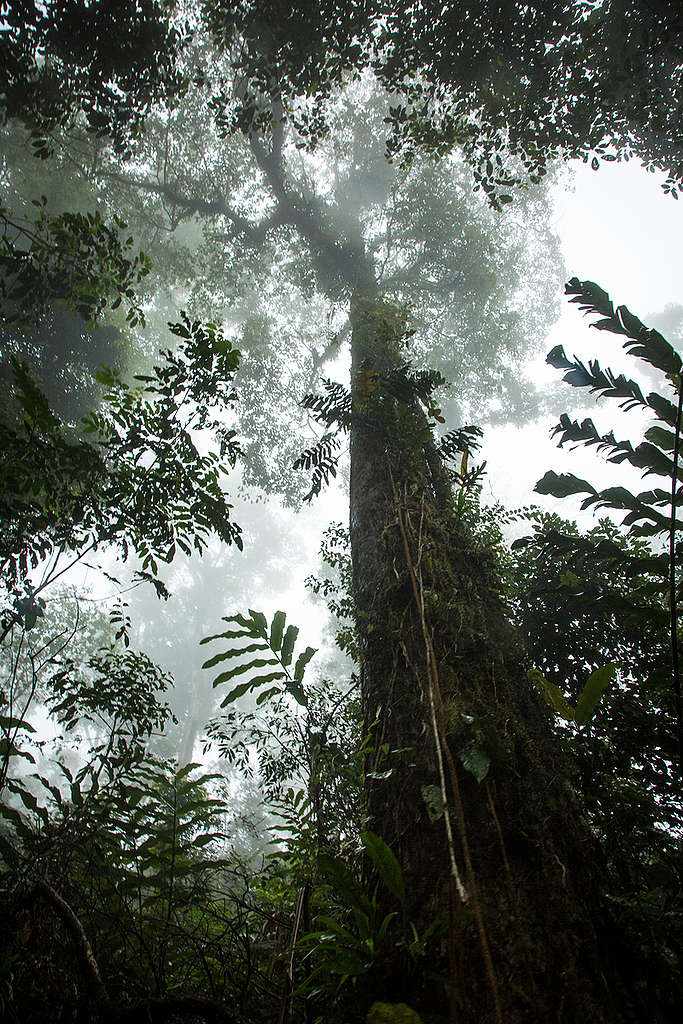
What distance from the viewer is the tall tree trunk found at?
111 cm

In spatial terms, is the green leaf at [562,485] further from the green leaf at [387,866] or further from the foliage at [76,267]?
the foliage at [76,267]

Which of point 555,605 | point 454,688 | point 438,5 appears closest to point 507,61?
point 438,5

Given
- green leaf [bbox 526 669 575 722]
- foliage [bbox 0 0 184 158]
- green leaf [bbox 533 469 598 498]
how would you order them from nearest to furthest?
green leaf [bbox 526 669 575 722] → green leaf [bbox 533 469 598 498] → foliage [bbox 0 0 184 158]

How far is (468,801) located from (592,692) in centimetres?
57

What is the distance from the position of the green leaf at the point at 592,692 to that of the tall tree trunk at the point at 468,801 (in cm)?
20

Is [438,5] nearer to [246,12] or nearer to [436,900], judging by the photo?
Result: [246,12]

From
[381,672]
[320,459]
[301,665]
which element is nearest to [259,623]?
[301,665]

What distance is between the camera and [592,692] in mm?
Result: 1632

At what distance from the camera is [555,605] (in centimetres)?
327

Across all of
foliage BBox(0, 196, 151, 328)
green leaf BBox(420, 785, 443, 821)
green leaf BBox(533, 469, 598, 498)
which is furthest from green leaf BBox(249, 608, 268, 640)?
foliage BBox(0, 196, 151, 328)

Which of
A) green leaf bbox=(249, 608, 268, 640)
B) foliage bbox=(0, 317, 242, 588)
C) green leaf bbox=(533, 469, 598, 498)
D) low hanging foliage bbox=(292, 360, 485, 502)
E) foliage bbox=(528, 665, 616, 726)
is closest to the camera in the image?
foliage bbox=(528, 665, 616, 726)

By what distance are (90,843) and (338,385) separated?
343cm

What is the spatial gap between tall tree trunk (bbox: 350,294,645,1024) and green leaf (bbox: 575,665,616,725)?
7.8 inches

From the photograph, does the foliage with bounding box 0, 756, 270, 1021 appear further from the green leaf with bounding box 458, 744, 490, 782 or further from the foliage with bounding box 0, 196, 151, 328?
the foliage with bounding box 0, 196, 151, 328
